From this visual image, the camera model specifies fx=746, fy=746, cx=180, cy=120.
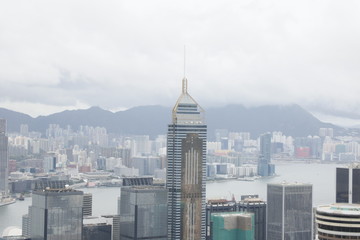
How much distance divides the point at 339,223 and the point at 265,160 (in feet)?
90.1

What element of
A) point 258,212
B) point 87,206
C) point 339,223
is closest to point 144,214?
point 258,212

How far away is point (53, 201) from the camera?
12.3 m

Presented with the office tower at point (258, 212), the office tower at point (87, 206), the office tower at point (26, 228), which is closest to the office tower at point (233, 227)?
the office tower at point (258, 212)

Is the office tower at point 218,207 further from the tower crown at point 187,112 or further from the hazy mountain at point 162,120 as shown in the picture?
the hazy mountain at point 162,120

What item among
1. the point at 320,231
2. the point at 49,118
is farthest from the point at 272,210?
the point at 49,118

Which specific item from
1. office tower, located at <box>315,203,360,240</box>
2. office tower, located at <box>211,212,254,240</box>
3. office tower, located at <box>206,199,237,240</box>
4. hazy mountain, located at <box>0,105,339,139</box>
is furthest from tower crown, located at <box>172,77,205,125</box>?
hazy mountain, located at <box>0,105,339,139</box>

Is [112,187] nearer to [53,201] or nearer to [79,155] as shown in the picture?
[79,155]

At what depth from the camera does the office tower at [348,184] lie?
14016 millimetres

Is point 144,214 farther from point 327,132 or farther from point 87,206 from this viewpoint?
point 327,132

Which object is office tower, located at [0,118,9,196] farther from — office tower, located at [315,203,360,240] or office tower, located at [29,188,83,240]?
office tower, located at [315,203,360,240]

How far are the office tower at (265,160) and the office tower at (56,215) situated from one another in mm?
21154

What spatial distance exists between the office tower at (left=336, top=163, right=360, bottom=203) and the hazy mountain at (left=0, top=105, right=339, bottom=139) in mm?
27427

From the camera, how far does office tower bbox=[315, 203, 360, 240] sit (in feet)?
23.9

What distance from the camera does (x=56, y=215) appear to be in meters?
12.3
